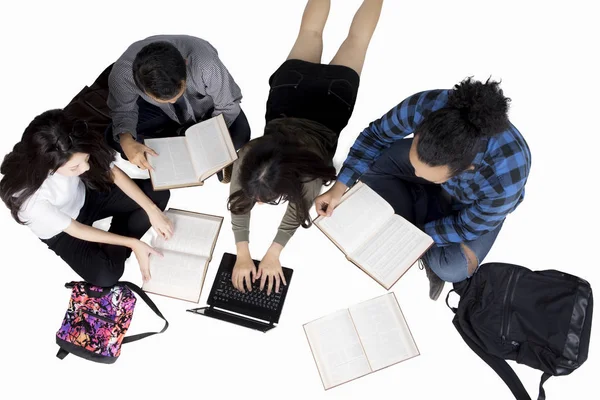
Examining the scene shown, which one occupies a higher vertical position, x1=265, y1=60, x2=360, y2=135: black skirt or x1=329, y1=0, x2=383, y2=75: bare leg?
x1=329, y1=0, x2=383, y2=75: bare leg

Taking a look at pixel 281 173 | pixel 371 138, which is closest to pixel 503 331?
pixel 371 138

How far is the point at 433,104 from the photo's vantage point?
1814 mm

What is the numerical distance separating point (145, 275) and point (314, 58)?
163 cm

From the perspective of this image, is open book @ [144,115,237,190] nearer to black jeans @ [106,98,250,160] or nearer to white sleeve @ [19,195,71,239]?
black jeans @ [106,98,250,160]

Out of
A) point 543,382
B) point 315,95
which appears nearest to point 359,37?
point 315,95

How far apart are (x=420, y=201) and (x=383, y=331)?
0.77 m

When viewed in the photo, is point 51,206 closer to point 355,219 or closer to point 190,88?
point 190,88

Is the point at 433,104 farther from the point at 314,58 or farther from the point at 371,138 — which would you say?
the point at 314,58

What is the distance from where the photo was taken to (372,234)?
224cm

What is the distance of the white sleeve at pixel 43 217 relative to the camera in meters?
2.09

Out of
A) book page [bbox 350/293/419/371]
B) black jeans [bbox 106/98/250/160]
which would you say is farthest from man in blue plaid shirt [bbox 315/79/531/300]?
black jeans [bbox 106/98/250/160]

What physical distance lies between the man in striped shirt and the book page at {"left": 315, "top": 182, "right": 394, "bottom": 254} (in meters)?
0.83

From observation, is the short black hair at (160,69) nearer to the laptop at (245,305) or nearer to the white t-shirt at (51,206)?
the white t-shirt at (51,206)

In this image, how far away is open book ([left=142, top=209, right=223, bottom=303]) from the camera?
2.38m
